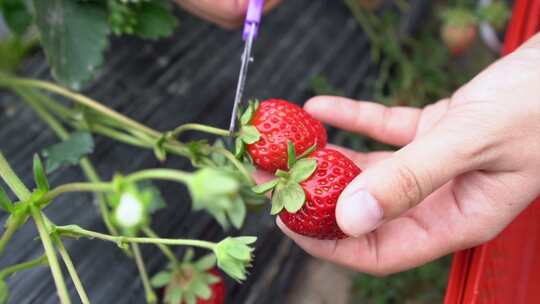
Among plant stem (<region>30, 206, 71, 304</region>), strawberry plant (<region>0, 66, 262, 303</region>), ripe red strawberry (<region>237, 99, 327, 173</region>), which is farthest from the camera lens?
ripe red strawberry (<region>237, 99, 327, 173</region>)

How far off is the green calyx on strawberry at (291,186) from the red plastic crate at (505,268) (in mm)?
232

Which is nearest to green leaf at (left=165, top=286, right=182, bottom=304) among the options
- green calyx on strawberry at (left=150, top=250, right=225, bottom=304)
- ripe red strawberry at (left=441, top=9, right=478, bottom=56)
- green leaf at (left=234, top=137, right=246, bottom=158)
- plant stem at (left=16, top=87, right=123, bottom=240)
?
green calyx on strawberry at (left=150, top=250, right=225, bottom=304)

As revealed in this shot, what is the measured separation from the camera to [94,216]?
2.64 ft

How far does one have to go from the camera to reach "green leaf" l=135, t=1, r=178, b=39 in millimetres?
896

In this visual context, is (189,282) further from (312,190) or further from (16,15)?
(16,15)

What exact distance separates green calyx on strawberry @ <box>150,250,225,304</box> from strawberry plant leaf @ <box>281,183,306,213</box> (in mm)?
219

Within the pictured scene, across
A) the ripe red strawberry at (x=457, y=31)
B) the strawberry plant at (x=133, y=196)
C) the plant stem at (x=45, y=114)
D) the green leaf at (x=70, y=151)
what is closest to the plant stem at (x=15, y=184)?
the strawberry plant at (x=133, y=196)

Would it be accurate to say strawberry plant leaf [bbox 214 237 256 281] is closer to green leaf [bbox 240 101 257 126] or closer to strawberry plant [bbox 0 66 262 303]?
strawberry plant [bbox 0 66 262 303]

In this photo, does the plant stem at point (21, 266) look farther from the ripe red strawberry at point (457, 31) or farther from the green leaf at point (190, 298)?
the ripe red strawberry at point (457, 31)

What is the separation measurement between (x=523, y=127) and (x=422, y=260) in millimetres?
202

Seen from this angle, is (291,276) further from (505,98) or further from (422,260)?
(505,98)

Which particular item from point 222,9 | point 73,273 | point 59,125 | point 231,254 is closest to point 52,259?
point 73,273

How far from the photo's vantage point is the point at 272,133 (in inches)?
22.2

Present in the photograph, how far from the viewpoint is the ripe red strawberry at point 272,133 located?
56 cm
